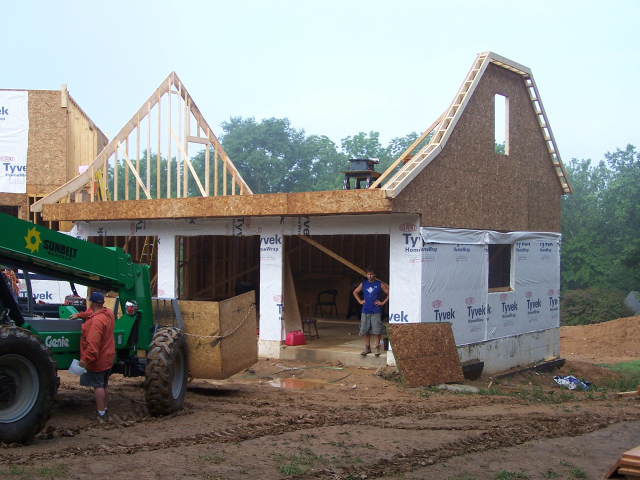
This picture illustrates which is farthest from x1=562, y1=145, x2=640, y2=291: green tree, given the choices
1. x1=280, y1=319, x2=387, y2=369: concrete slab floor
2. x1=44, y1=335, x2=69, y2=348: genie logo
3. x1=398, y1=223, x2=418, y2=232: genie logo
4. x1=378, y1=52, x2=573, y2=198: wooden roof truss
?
x1=44, y1=335, x2=69, y2=348: genie logo

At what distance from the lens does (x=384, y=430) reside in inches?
306

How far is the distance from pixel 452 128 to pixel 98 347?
8194mm

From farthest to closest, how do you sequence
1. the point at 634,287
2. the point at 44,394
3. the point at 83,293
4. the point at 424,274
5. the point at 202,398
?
the point at 634,287 < the point at 83,293 < the point at 424,274 < the point at 202,398 < the point at 44,394

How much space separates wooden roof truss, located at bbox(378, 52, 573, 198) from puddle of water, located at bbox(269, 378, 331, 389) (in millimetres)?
3387

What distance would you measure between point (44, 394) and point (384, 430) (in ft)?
12.1

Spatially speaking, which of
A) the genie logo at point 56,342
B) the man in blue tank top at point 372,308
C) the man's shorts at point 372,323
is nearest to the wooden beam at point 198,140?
the man in blue tank top at point 372,308

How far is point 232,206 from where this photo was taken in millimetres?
13445

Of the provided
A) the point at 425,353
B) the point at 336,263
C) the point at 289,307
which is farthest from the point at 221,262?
the point at 425,353

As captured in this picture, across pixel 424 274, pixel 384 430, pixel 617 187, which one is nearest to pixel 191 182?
pixel 617 187

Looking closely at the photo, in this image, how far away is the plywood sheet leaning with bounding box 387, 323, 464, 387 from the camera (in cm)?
1144

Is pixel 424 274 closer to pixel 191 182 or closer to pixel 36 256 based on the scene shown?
pixel 36 256

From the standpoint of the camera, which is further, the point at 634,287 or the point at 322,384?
the point at 634,287

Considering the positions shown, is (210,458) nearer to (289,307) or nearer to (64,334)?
(64,334)

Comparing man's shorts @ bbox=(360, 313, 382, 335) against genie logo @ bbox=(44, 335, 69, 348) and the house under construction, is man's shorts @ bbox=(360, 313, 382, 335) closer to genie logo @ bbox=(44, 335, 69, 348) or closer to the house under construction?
the house under construction
